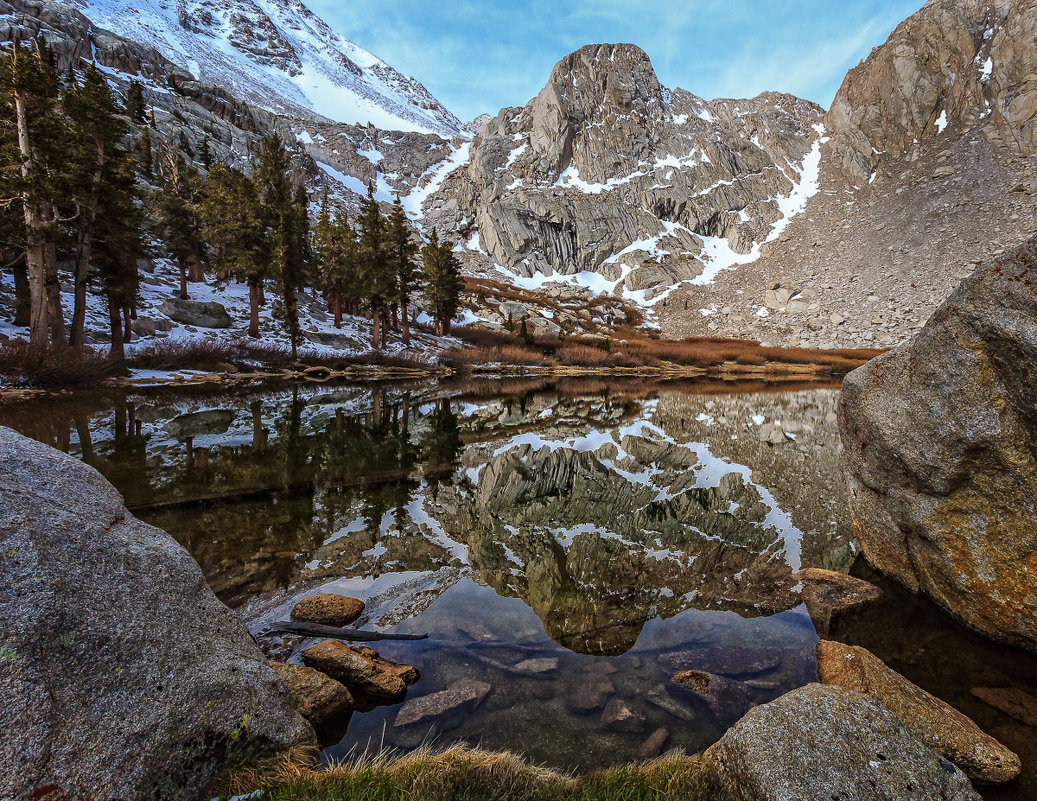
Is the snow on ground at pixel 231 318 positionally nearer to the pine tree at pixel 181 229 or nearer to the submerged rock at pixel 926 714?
the pine tree at pixel 181 229

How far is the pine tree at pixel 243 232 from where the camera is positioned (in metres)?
36.8

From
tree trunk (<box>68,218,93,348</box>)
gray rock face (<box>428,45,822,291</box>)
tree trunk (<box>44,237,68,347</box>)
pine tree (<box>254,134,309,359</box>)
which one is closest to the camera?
tree trunk (<box>44,237,68,347</box>)

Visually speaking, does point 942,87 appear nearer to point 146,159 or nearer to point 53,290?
point 146,159

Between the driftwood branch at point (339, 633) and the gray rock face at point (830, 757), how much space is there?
9.45 ft

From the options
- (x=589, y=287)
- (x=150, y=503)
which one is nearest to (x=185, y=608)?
(x=150, y=503)

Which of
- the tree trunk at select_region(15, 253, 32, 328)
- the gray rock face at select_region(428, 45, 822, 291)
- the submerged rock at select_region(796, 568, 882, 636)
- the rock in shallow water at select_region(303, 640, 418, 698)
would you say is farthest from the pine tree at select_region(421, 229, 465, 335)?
the gray rock face at select_region(428, 45, 822, 291)

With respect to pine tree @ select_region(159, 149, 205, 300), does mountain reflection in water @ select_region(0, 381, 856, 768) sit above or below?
below

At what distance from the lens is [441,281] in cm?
5525

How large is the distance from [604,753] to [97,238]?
33.9 meters

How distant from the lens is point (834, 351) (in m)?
59.5

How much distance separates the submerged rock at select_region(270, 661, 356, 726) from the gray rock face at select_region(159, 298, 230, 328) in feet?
133

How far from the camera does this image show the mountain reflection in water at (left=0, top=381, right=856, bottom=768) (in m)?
3.73

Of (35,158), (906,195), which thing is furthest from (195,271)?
(906,195)

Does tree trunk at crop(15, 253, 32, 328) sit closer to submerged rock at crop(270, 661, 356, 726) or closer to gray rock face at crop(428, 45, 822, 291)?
submerged rock at crop(270, 661, 356, 726)
